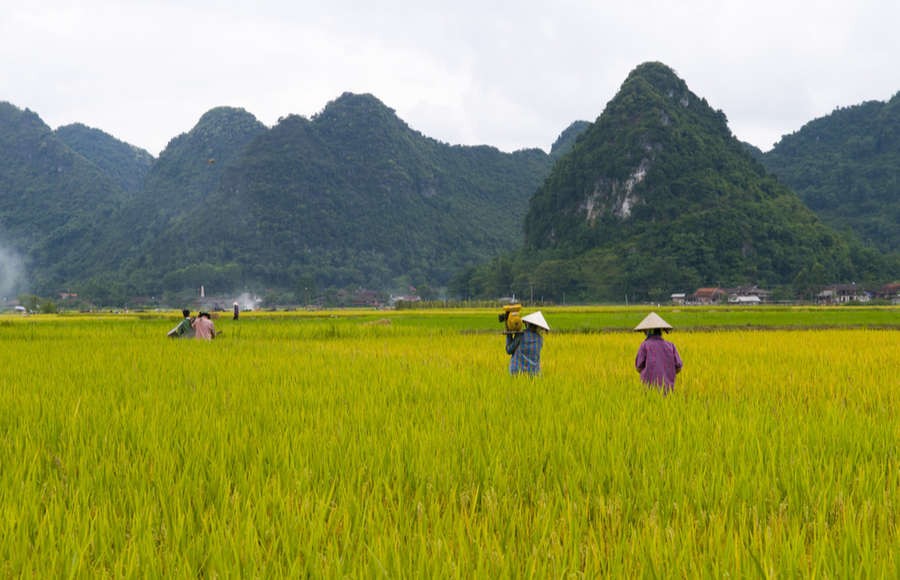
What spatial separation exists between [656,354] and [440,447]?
315 centimetres

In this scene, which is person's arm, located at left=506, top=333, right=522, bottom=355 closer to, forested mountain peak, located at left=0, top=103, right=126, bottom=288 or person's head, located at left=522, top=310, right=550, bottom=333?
person's head, located at left=522, top=310, right=550, bottom=333

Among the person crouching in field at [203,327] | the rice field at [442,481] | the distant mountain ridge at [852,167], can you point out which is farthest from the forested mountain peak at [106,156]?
the rice field at [442,481]

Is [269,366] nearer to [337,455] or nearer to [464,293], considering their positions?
[337,455]

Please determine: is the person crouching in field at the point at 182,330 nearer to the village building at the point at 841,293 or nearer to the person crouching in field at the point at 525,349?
the person crouching in field at the point at 525,349

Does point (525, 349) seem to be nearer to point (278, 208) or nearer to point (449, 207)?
point (278, 208)

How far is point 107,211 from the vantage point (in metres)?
140

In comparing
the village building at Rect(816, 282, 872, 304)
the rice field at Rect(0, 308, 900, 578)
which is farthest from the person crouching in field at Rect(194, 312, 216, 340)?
the village building at Rect(816, 282, 872, 304)

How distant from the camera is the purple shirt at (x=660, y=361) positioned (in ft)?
16.8

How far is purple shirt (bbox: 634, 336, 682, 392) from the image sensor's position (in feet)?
16.8

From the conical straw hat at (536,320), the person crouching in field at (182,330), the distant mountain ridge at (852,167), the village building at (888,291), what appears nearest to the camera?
the conical straw hat at (536,320)

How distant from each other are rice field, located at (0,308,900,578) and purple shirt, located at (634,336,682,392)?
326 mm

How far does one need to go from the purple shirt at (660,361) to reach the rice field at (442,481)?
0.33m

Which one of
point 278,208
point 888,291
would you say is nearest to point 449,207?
point 278,208

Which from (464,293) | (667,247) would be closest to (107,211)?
(464,293)
